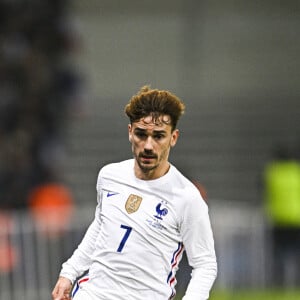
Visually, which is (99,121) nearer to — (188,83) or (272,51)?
(188,83)

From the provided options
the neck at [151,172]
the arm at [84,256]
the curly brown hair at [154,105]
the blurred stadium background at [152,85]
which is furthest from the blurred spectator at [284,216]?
the curly brown hair at [154,105]

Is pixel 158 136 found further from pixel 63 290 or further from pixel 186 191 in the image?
pixel 63 290

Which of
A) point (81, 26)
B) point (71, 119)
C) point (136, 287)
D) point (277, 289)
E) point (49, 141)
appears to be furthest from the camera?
point (81, 26)

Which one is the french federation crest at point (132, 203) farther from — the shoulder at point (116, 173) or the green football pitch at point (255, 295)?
the green football pitch at point (255, 295)

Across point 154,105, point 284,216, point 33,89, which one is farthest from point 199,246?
point 33,89

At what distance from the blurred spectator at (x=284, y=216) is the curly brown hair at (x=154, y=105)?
9.20 meters

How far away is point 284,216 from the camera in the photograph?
55.4ft

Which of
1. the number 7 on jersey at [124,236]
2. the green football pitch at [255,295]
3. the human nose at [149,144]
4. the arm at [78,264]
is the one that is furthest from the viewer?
the green football pitch at [255,295]

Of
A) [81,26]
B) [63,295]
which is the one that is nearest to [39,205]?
[81,26]

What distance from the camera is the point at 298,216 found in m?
17.0

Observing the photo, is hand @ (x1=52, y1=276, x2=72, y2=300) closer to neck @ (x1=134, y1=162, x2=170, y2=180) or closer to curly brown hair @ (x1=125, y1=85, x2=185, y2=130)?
neck @ (x1=134, y1=162, x2=170, y2=180)

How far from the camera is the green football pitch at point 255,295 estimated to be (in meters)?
15.4

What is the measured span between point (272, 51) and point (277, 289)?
6.63 meters

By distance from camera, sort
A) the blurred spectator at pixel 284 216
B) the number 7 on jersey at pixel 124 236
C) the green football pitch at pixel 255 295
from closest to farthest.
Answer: the number 7 on jersey at pixel 124 236
the green football pitch at pixel 255 295
the blurred spectator at pixel 284 216
